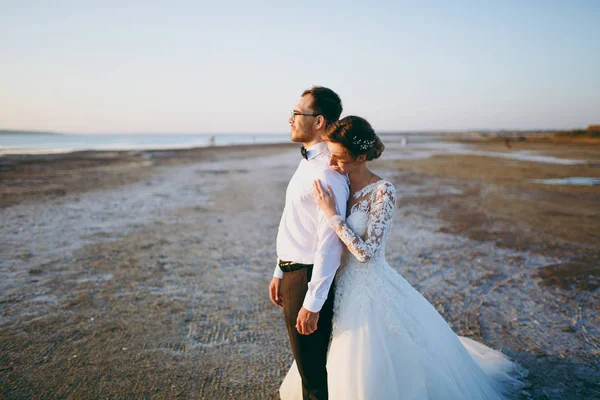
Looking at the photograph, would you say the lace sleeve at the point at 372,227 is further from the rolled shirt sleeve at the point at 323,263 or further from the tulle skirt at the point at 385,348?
the tulle skirt at the point at 385,348

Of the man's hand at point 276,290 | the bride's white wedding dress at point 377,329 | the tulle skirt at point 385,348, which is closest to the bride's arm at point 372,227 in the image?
the bride's white wedding dress at point 377,329

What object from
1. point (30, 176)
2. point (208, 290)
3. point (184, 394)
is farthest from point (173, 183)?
point (184, 394)

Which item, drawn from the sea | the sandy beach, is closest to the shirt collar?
the sandy beach

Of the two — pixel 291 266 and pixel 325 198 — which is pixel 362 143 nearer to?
pixel 325 198

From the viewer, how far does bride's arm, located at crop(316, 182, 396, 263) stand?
2230mm

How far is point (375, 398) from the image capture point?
2271mm

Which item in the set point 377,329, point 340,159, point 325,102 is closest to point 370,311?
point 377,329

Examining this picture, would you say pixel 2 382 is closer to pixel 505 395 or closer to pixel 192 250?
pixel 192 250

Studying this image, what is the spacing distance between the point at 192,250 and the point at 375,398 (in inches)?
199

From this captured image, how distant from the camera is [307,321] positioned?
2.28m

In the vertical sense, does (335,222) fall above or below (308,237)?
above

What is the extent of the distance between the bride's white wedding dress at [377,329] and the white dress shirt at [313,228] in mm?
102

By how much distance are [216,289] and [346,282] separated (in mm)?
3155

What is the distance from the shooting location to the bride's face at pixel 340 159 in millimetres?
2320
